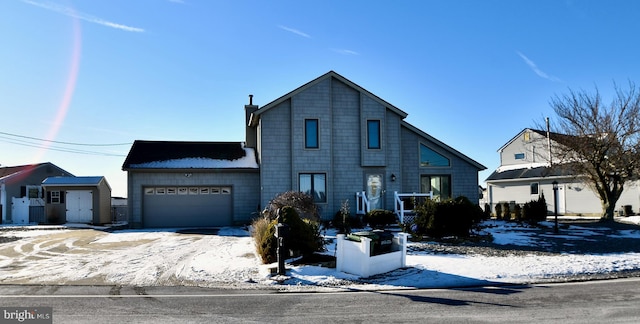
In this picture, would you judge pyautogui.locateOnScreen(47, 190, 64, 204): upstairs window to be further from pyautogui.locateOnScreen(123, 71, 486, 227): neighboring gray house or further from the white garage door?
the white garage door

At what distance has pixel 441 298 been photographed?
26.9 feet

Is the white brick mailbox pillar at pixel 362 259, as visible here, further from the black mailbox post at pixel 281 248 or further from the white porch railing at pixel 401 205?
the white porch railing at pixel 401 205

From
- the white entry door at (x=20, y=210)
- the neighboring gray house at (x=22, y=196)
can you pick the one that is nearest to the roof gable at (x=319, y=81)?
the neighboring gray house at (x=22, y=196)

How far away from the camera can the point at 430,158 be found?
82.1 ft

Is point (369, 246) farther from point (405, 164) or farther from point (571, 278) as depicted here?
point (405, 164)

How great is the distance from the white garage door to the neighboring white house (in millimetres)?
18413

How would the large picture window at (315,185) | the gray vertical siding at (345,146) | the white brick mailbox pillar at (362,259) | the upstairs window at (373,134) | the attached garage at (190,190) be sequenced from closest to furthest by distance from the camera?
the white brick mailbox pillar at (362,259)
the large picture window at (315,185)
the attached garage at (190,190)
the gray vertical siding at (345,146)
the upstairs window at (373,134)

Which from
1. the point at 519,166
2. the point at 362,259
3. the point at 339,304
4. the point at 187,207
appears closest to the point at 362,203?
the point at 187,207

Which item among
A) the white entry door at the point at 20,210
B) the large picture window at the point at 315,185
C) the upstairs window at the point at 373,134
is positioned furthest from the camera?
→ the white entry door at the point at 20,210

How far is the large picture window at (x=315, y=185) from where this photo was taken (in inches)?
918

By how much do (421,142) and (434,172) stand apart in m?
1.76

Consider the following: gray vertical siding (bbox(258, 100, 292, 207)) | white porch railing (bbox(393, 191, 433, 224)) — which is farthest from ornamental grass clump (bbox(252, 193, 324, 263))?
gray vertical siding (bbox(258, 100, 292, 207))

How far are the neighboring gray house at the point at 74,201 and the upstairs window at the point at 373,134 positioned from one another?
1570cm

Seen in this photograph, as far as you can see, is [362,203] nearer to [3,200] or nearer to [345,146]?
[345,146]
